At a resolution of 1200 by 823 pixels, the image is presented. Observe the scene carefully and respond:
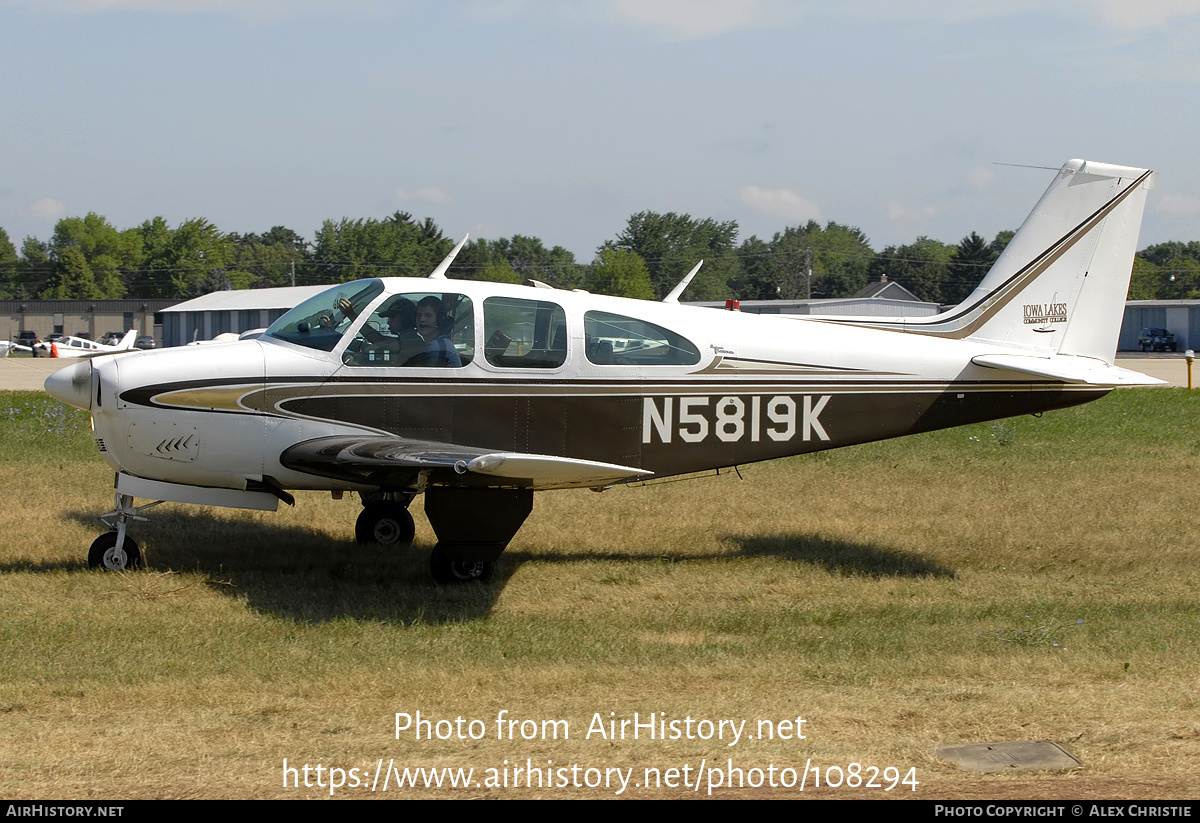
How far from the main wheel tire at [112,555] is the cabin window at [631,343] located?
4075mm

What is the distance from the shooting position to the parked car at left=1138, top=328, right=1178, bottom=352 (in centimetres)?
6381

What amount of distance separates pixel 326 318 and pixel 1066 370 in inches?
247

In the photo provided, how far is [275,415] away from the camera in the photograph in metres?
8.23

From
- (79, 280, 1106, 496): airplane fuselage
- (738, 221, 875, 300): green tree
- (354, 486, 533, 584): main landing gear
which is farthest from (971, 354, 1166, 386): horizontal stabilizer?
(738, 221, 875, 300): green tree

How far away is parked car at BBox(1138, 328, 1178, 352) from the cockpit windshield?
6581 centimetres

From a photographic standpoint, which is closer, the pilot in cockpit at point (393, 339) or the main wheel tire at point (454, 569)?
the pilot in cockpit at point (393, 339)

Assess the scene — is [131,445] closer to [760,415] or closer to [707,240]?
[760,415]

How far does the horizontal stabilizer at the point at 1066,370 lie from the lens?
907 cm

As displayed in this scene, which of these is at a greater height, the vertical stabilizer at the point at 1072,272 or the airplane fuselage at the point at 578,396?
the vertical stabilizer at the point at 1072,272

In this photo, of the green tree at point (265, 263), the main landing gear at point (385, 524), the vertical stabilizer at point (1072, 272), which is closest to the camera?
the vertical stabilizer at point (1072, 272)

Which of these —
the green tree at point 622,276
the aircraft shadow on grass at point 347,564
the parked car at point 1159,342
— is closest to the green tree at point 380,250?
the green tree at point 622,276

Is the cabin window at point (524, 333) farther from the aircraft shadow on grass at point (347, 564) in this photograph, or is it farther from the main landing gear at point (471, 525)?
the aircraft shadow on grass at point (347, 564)
